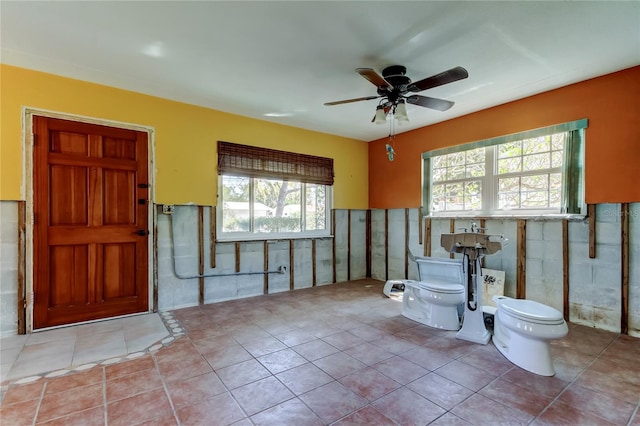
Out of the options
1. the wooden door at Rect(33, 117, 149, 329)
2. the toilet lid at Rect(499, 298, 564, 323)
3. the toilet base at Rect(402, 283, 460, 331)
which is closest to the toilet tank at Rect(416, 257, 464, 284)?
the toilet base at Rect(402, 283, 460, 331)

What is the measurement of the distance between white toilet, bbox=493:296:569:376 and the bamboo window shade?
11.3 ft

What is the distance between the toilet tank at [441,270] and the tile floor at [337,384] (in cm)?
Answer: 63

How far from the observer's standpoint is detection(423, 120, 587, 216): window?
347cm

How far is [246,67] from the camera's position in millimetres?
3074

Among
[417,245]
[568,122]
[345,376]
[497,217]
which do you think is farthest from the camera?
[417,245]

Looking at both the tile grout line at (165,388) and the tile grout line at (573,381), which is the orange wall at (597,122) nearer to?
the tile grout line at (573,381)

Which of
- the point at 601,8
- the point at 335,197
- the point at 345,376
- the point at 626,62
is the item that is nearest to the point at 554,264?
the point at 626,62

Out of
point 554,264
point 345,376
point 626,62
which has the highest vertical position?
point 626,62

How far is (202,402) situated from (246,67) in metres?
→ 2.96

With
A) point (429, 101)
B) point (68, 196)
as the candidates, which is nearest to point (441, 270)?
point (429, 101)

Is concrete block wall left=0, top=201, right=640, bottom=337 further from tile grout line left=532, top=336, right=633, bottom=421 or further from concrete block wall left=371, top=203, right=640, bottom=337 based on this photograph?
tile grout line left=532, top=336, right=633, bottom=421

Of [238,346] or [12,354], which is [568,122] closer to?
[238,346]

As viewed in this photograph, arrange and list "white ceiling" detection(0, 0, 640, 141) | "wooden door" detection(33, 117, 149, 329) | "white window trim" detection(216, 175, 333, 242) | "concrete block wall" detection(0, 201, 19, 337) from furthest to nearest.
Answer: "white window trim" detection(216, 175, 333, 242), "wooden door" detection(33, 117, 149, 329), "concrete block wall" detection(0, 201, 19, 337), "white ceiling" detection(0, 0, 640, 141)

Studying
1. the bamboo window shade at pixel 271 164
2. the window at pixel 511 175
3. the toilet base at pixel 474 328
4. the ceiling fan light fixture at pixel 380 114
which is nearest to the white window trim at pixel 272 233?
the bamboo window shade at pixel 271 164
